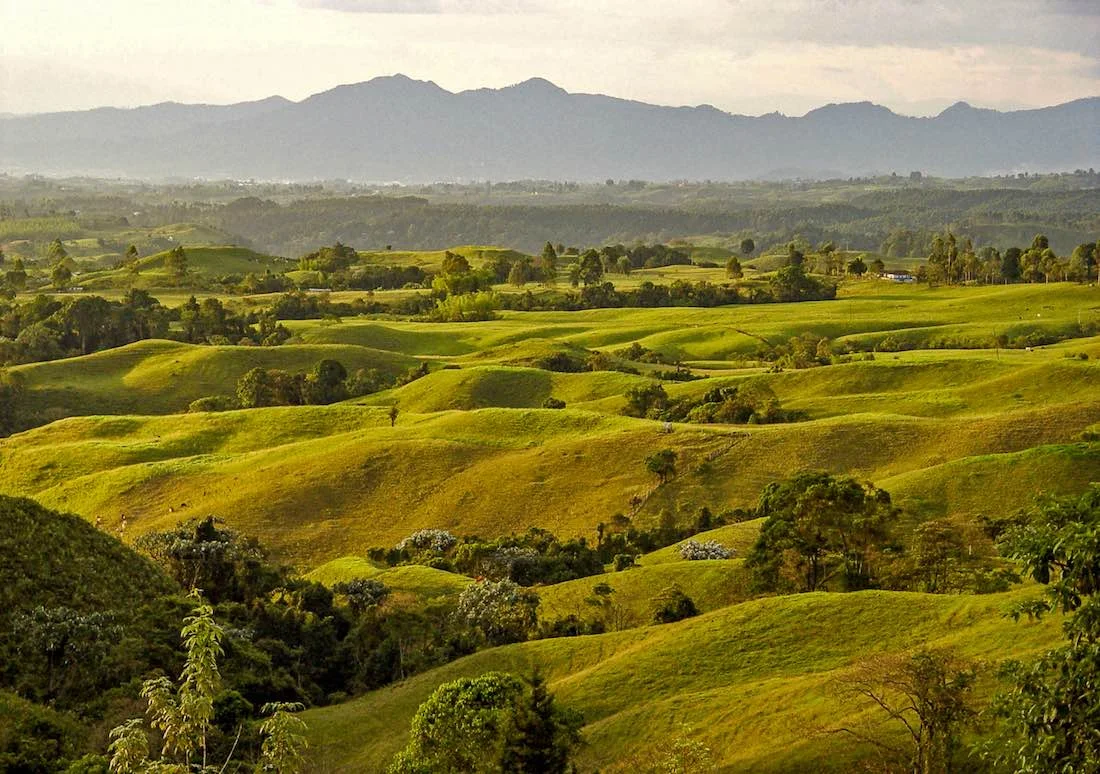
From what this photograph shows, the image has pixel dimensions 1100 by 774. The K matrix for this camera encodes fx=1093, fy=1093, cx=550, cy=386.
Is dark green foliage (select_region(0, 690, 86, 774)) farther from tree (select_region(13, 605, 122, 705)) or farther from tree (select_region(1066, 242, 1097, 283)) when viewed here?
tree (select_region(1066, 242, 1097, 283))

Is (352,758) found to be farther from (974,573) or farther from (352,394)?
(352,394)

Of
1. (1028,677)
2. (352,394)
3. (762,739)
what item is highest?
(1028,677)

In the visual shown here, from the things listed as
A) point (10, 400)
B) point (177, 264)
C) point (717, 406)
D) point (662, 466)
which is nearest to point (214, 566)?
point (662, 466)

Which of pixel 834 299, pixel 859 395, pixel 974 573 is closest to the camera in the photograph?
pixel 974 573

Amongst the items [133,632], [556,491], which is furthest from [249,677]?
[556,491]

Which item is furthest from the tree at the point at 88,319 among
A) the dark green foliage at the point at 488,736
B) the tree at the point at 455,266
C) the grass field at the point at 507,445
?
the dark green foliage at the point at 488,736

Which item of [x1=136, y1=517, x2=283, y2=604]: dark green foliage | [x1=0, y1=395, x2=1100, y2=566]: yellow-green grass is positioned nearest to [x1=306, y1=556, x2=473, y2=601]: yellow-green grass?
[x1=136, y1=517, x2=283, y2=604]: dark green foliage

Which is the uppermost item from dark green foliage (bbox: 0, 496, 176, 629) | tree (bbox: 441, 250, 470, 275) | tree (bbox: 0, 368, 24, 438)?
tree (bbox: 441, 250, 470, 275)
